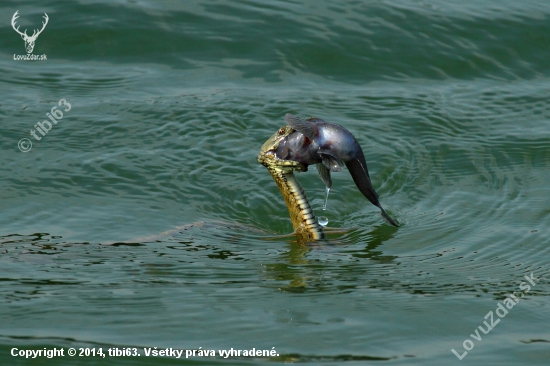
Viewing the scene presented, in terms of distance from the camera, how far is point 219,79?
9.35 meters

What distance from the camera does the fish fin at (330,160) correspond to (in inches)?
215

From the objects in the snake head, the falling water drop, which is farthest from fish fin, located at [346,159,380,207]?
the falling water drop

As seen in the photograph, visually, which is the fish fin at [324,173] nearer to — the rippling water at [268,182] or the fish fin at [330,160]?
the fish fin at [330,160]

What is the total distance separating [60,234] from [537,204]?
386cm

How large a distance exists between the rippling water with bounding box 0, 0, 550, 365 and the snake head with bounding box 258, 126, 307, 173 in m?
0.58

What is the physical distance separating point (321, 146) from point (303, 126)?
21cm

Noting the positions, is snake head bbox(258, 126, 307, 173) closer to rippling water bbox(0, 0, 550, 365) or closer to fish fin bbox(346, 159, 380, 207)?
fish fin bbox(346, 159, 380, 207)

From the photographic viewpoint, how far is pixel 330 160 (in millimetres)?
5480

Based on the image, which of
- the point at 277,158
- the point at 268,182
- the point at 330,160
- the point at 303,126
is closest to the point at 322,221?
the point at 268,182

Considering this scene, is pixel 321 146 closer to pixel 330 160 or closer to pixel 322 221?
pixel 330 160

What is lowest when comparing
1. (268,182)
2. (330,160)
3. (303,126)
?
(330,160)

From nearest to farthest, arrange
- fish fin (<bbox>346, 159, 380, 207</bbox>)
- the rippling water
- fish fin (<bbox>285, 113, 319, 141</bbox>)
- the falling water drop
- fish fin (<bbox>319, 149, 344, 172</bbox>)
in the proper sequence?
the rippling water < fish fin (<bbox>285, 113, 319, 141</bbox>) < fish fin (<bbox>319, 149, 344, 172</bbox>) < fish fin (<bbox>346, 159, 380, 207</bbox>) < the falling water drop

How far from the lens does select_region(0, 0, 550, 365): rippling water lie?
449 cm

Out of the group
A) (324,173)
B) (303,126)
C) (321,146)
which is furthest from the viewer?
(324,173)
